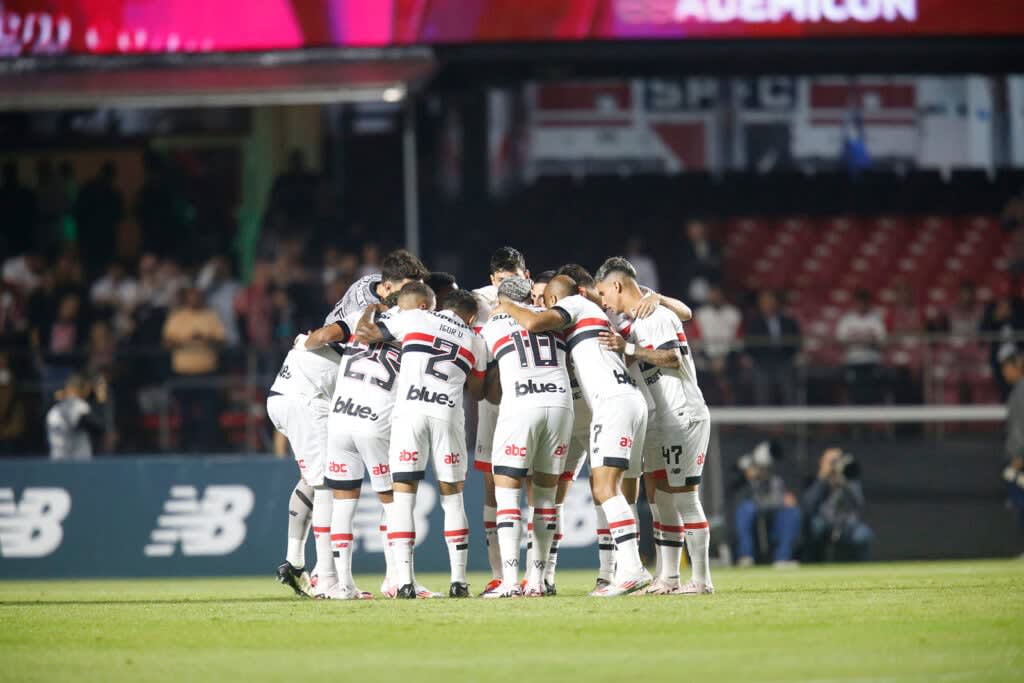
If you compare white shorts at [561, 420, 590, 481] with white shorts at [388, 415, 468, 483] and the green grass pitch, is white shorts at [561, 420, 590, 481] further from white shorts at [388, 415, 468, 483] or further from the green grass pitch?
white shorts at [388, 415, 468, 483]

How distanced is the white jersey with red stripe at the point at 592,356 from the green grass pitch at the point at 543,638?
143 centimetres

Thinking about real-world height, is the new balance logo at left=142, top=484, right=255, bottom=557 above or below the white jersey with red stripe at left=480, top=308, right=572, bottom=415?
below

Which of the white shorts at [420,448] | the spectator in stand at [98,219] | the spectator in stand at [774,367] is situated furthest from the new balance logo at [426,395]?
the spectator in stand at [98,219]

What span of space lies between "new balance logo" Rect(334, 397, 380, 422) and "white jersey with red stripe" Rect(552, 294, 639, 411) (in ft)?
4.86

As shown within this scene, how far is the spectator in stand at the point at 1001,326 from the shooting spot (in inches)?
805

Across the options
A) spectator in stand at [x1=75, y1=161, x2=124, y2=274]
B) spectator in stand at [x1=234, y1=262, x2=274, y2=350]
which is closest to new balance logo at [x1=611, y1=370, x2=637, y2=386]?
spectator in stand at [x1=234, y1=262, x2=274, y2=350]

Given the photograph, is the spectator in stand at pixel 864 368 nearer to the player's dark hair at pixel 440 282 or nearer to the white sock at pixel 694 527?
the player's dark hair at pixel 440 282

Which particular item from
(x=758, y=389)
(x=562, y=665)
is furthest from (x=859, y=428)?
(x=562, y=665)

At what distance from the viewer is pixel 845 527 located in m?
19.0

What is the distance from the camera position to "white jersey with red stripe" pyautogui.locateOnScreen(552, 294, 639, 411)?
449 inches

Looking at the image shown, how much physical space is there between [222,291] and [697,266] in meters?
6.65

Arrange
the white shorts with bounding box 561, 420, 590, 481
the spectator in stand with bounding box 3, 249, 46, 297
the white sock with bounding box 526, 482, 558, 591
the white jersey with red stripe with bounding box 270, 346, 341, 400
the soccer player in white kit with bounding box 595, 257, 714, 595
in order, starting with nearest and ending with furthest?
the soccer player in white kit with bounding box 595, 257, 714, 595
the white sock with bounding box 526, 482, 558, 591
the white shorts with bounding box 561, 420, 590, 481
the white jersey with red stripe with bounding box 270, 346, 341, 400
the spectator in stand with bounding box 3, 249, 46, 297

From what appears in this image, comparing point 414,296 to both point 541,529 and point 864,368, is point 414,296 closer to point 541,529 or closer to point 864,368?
point 541,529

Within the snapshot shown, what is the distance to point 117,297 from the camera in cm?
2256
